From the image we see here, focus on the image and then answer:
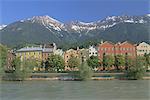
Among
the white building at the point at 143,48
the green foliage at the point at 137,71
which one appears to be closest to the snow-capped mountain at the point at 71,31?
the white building at the point at 143,48

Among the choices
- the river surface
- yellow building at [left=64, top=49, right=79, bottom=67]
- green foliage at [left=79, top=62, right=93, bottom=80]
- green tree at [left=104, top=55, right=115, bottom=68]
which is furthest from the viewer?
yellow building at [left=64, top=49, right=79, bottom=67]

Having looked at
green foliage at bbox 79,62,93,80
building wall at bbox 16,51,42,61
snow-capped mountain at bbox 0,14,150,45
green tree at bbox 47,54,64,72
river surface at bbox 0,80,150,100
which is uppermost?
snow-capped mountain at bbox 0,14,150,45

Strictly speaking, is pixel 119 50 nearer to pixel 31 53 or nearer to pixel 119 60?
pixel 119 60

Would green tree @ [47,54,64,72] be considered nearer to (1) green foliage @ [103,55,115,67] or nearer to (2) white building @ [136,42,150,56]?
(1) green foliage @ [103,55,115,67]

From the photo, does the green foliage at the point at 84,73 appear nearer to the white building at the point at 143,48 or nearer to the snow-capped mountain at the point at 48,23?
the white building at the point at 143,48

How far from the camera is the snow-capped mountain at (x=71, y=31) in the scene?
83.3 m

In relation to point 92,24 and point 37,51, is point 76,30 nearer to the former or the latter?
point 92,24

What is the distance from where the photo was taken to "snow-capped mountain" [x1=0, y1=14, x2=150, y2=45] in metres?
83.3

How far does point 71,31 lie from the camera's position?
426 ft

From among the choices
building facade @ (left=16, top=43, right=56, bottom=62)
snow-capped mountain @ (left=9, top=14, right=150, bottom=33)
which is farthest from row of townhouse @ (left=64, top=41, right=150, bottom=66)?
snow-capped mountain @ (left=9, top=14, right=150, bottom=33)

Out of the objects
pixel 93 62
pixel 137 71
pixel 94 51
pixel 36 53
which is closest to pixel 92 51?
pixel 94 51

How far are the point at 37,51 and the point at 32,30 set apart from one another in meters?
63.0

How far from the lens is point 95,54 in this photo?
118 ft

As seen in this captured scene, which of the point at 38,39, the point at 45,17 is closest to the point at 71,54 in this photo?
the point at 38,39
